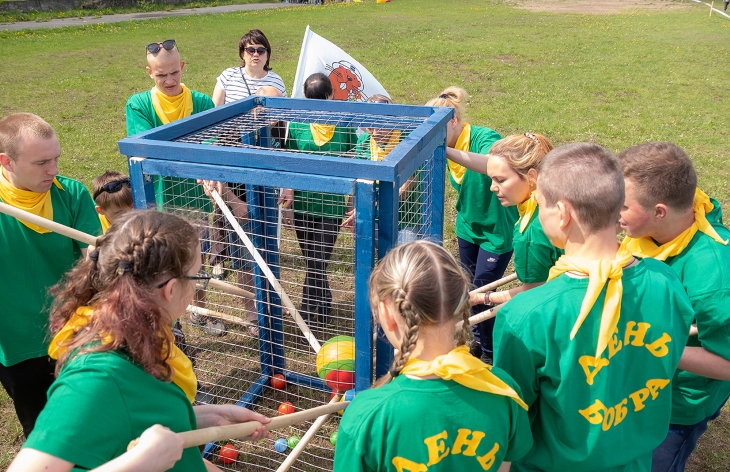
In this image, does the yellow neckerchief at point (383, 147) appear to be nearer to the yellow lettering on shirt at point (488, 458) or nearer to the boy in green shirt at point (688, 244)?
the boy in green shirt at point (688, 244)

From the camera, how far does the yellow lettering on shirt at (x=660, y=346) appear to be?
1973mm

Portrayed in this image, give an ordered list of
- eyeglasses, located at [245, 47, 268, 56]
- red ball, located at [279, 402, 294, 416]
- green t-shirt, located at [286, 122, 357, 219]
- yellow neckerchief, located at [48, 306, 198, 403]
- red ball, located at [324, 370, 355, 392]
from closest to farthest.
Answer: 1. yellow neckerchief, located at [48, 306, 198, 403]
2. red ball, located at [324, 370, 355, 392]
3. red ball, located at [279, 402, 294, 416]
4. green t-shirt, located at [286, 122, 357, 219]
5. eyeglasses, located at [245, 47, 268, 56]

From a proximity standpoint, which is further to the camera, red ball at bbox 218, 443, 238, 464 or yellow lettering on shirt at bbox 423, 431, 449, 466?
red ball at bbox 218, 443, 238, 464

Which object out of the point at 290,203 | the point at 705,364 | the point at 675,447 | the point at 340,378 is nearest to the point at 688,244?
the point at 705,364

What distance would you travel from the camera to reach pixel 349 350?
3.19m

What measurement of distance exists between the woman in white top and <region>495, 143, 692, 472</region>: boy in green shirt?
148 inches

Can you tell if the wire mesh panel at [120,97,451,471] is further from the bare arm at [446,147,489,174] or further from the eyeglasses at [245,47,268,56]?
the eyeglasses at [245,47,268,56]

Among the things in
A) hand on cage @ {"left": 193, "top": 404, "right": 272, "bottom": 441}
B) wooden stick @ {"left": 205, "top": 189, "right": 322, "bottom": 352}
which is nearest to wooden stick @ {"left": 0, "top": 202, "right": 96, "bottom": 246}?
wooden stick @ {"left": 205, "top": 189, "right": 322, "bottom": 352}

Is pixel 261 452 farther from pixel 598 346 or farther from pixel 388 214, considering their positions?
pixel 598 346

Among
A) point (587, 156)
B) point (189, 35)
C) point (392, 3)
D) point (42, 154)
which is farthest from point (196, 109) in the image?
point (392, 3)

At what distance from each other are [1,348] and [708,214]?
11.3 feet

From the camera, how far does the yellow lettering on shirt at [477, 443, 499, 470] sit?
1.80 metres

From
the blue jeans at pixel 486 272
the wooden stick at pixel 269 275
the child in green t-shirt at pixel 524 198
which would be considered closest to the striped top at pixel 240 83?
the wooden stick at pixel 269 275

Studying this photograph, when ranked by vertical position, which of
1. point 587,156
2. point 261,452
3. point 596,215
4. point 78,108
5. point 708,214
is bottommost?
point 261,452
